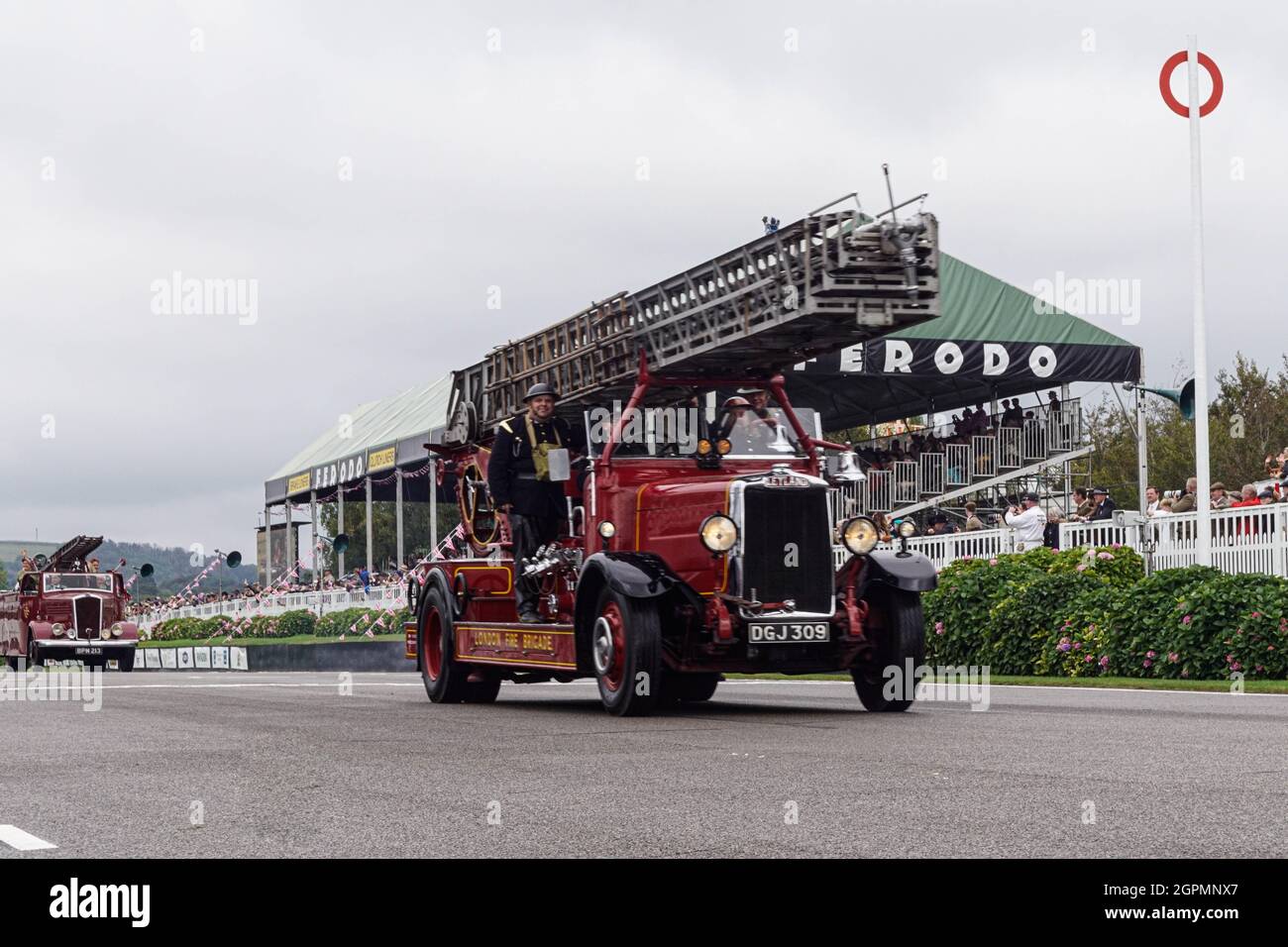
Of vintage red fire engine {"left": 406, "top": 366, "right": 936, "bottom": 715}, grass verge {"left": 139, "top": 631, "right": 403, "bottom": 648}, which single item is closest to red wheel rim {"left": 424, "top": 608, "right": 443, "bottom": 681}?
vintage red fire engine {"left": 406, "top": 366, "right": 936, "bottom": 715}

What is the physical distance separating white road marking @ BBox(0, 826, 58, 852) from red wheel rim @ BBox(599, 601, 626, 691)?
6137 mm

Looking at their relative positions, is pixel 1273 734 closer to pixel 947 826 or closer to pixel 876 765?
pixel 876 765

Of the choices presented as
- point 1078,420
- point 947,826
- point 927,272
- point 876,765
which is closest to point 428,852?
point 947,826

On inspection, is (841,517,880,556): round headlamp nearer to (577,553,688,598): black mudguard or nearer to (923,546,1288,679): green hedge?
(577,553,688,598): black mudguard

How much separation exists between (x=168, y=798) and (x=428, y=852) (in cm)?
251

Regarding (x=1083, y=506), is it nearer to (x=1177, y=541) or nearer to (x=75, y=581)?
(x=1177, y=541)

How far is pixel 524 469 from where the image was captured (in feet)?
51.1

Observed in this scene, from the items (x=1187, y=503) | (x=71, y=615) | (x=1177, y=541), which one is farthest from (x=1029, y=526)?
(x=71, y=615)

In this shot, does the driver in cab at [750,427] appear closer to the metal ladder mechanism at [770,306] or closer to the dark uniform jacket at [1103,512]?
the metal ladder mechanism at [770,306]

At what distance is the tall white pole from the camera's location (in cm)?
2273

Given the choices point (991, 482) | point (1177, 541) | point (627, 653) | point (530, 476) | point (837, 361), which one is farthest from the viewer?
point (991, 482)

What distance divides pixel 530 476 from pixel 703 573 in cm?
235

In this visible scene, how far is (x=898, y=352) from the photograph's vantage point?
3609cm
